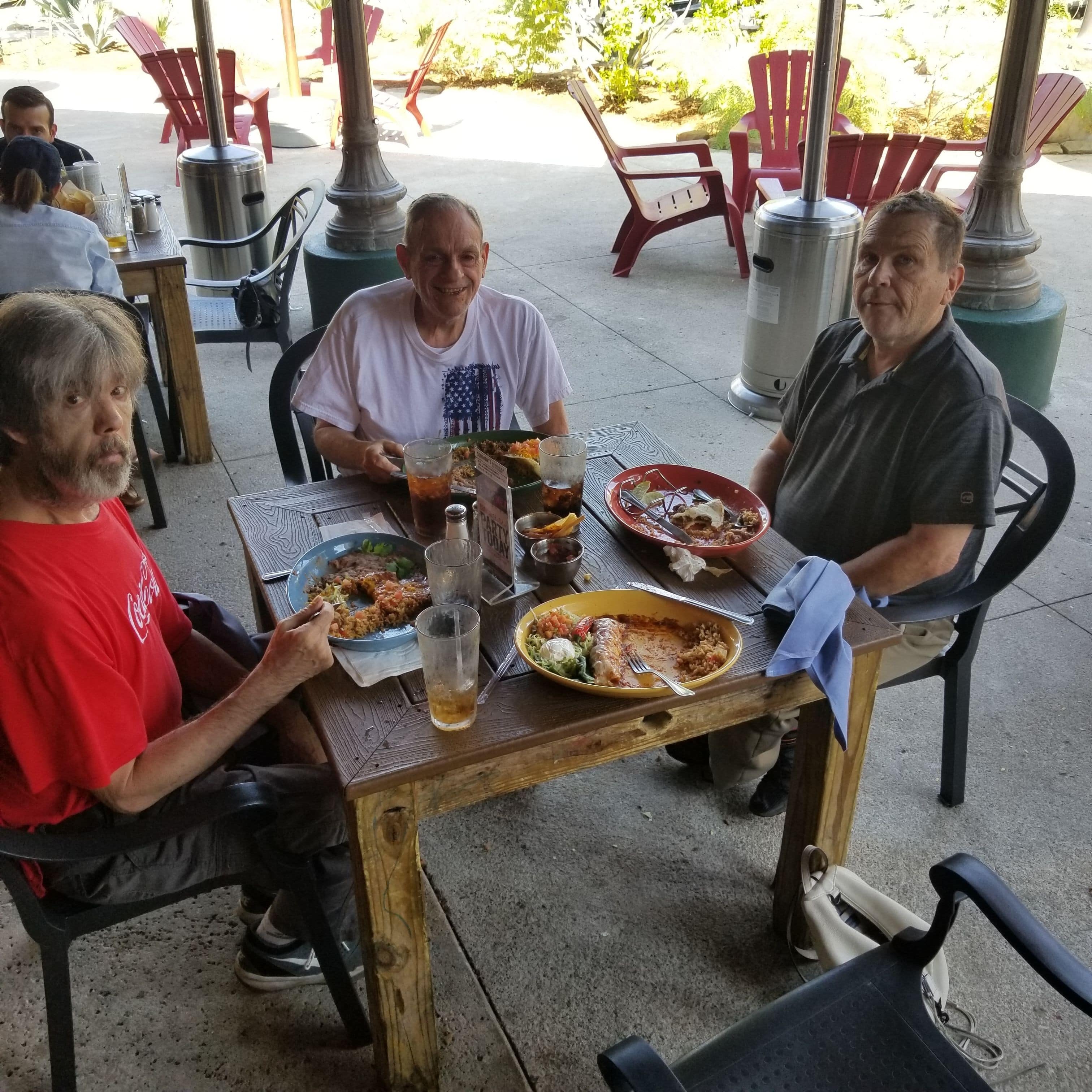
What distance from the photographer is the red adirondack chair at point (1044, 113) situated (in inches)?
251

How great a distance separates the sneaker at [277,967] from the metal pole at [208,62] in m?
4.85

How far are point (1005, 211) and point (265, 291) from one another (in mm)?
3221

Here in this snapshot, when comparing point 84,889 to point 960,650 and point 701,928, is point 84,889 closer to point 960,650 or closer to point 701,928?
point 701,928

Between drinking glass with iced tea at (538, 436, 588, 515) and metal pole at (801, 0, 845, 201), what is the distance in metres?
2.87

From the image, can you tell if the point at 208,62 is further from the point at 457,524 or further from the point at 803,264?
the point at 457,524

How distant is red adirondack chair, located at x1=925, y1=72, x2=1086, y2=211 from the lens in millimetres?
6387

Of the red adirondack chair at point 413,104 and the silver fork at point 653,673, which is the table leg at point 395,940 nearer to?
the silver fork at point 653,673

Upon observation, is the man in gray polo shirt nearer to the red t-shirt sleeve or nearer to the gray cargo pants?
the gray cargo pants

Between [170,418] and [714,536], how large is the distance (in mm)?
3117

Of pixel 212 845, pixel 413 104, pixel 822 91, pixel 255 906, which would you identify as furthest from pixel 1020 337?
pixel 413 104

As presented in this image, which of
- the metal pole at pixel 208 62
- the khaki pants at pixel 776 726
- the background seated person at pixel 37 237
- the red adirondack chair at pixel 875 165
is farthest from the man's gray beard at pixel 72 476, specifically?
the red adirondack chair at pixel 875 165

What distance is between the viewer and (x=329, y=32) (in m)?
11.5

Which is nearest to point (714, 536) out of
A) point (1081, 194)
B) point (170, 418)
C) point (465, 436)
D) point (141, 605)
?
point (465, 436)

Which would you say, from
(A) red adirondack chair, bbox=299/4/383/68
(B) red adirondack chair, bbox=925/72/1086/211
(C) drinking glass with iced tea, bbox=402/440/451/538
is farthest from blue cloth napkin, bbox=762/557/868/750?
(A) red adirondack chair, bbox=299/4/383/68
